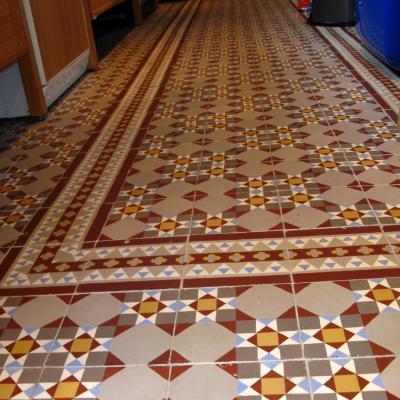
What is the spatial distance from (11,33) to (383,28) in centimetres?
269

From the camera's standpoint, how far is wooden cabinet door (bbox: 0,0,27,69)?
3.36m

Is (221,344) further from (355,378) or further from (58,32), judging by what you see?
(58,32)

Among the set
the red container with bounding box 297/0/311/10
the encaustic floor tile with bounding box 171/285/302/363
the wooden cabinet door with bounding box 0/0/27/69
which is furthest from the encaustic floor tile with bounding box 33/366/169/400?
the red container with bounding box 297/0/311/10

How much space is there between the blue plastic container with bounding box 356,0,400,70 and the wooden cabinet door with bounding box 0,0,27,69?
2.58 meters

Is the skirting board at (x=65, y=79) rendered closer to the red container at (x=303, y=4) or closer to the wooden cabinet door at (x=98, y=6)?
the wooden cabinet door at (x=98, y=6)

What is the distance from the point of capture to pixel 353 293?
188 centimetres

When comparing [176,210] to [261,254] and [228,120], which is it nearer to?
[261,254]

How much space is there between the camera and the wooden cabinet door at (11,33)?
336cm

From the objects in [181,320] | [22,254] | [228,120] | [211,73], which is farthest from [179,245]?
[211,73]

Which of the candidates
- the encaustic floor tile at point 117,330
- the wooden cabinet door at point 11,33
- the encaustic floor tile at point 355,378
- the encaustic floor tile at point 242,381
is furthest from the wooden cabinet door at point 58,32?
the encaustic floor tile at point 355,378

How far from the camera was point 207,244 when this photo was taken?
2236 mm

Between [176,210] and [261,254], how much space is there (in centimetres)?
55

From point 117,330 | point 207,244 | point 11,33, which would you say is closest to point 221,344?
point 117,330

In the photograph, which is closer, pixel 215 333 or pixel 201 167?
pixel 215 333
